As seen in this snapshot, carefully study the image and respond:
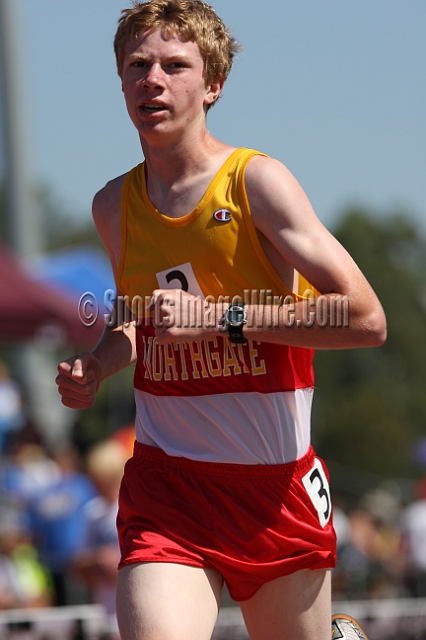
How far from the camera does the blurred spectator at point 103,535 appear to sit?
6.07m

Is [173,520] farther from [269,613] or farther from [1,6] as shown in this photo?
[1,6]

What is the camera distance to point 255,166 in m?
2.91

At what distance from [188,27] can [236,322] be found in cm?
97

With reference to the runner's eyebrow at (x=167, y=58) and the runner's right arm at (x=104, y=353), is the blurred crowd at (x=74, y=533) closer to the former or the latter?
the runner's right arm at (x=104, y=353)

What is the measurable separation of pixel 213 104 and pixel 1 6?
34.8 ft

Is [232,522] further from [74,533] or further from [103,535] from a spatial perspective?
[74,533]

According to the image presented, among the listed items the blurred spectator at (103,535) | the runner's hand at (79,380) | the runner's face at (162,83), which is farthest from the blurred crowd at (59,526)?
the runner's face at (162,83)

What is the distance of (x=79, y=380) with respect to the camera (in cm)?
306


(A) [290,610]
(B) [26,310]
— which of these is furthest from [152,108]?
(B) [26,310]

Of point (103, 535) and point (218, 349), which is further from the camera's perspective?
point (103, 535)

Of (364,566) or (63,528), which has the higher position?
(63,528)

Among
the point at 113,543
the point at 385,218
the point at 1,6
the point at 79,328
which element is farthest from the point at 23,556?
the point at 385,218

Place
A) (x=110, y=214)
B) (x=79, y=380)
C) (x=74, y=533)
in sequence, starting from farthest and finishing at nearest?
(x=74, y=533) < (x=110, y=214) < (x=79, y=380)

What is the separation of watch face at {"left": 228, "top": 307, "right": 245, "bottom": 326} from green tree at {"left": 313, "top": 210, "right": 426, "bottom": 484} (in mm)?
29358
